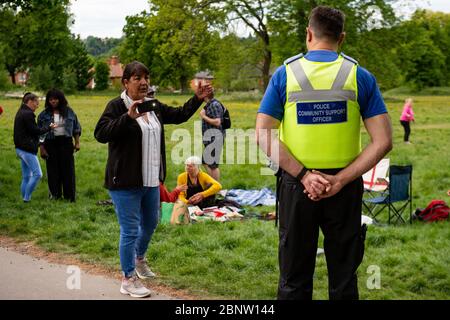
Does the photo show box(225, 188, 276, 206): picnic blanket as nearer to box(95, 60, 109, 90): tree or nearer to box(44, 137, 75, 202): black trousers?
box(44, 137, 75, 202): black trousers

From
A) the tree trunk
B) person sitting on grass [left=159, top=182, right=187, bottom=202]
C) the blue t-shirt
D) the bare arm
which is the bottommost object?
person sitting on grass [left=159, top=182, right=187, bottom=202]

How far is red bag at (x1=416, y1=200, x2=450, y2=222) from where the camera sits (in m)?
10.1

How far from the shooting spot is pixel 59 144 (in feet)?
37.6

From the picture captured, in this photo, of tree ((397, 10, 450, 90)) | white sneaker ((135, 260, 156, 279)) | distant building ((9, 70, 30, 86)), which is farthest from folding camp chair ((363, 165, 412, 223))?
distant building ((9, 70, 30, 86))

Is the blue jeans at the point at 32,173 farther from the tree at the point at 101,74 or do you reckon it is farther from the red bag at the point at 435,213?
the tree at the point at 101,74

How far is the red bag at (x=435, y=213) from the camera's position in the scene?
10141mm

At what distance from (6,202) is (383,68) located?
32.4 m

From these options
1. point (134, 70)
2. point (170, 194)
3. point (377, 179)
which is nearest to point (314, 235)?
point (134, 70)

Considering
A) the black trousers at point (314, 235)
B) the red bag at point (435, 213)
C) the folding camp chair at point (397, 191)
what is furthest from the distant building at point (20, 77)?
the black trousers at point (314, 235)

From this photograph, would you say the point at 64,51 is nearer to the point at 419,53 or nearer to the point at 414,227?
the point at 419,53

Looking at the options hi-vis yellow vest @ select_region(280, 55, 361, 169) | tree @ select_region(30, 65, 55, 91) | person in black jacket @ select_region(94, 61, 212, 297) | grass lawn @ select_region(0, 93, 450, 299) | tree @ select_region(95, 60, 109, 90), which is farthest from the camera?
tree @ select_region(95, 60, 109, 90)

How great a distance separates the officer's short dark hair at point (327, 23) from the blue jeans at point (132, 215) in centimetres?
251

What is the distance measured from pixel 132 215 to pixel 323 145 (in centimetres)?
243
